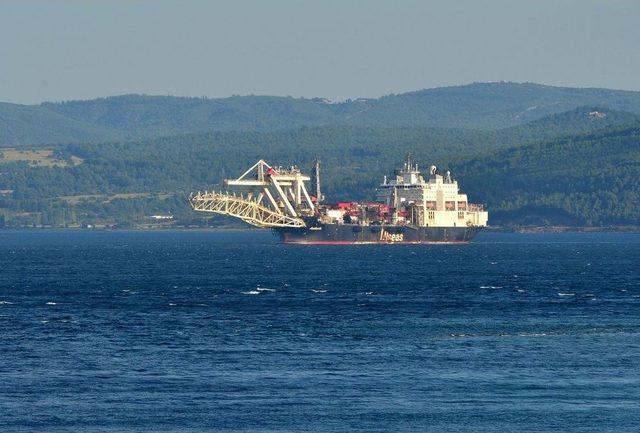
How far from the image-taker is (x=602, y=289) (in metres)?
Answer: 114

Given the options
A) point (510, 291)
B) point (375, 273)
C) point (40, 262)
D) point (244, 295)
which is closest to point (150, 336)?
point (244, 295)

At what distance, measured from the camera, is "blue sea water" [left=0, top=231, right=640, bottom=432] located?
5262 centimetres

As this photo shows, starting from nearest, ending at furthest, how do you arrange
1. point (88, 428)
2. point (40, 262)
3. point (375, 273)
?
1. point (88, 428)
2. point (375, 273)
3. point (40, 262)

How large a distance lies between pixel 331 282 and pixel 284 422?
236ft

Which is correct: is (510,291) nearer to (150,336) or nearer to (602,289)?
(602,289)

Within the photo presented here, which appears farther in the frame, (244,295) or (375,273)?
(375,273)

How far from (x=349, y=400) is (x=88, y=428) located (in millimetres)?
10244

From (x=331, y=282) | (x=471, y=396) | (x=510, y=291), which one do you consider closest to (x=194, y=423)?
(x=471, y=396)

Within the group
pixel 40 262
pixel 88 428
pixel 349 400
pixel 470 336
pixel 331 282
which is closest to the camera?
pixel 88 428

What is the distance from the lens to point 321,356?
6738 centimetres

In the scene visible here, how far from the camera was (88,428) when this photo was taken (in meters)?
50.5

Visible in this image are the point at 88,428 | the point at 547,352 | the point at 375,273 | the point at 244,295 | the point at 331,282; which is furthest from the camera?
the point at 375,273

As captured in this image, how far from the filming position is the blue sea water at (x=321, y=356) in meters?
52.6

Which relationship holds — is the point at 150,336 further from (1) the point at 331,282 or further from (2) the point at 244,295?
(1) the point at 331,282
